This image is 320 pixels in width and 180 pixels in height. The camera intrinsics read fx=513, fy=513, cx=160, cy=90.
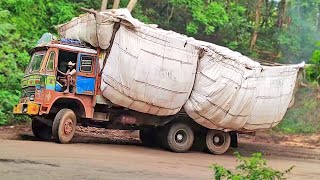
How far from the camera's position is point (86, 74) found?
43.5ft

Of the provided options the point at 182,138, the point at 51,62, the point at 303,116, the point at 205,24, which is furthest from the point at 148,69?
the point at 303,116

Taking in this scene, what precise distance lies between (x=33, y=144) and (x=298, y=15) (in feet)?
69.3

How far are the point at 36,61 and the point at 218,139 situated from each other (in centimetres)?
584

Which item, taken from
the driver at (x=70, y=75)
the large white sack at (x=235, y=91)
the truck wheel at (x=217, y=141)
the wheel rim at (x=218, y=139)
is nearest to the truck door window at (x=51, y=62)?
the driver at (x=70, y=75)

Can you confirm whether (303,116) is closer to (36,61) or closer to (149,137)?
(149,137)

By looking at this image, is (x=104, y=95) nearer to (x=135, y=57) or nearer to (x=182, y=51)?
(x=135, y=57)

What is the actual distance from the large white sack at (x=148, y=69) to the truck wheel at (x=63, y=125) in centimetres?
108

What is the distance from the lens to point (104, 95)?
13.3 metres

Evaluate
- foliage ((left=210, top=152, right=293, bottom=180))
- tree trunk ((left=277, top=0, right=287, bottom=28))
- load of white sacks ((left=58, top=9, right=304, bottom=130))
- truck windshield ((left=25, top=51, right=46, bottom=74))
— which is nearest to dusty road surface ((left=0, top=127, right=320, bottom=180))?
load of white sacks ((left=58, top=9, right=304, bottom=130))

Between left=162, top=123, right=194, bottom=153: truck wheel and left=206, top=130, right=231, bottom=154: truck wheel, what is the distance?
2.17ft

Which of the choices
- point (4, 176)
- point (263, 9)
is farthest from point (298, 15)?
point (4, 176)

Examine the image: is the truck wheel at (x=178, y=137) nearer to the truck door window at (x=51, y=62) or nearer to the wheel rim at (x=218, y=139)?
the wheel rim at (x=218, y=139)

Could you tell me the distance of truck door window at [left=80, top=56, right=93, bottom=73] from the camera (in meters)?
13.2

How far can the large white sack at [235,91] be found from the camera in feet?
45.4
